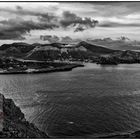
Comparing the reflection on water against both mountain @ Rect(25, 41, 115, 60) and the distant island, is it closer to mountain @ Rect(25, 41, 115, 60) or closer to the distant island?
the distant island

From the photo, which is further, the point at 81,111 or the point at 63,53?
the point at 63,53

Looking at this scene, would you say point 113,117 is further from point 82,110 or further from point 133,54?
point 133,54

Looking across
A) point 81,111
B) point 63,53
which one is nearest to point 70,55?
point 63,53

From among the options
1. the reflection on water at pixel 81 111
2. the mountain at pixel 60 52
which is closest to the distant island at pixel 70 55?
the mountain at pixel 60 52

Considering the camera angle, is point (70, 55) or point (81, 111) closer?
point (81, 111)

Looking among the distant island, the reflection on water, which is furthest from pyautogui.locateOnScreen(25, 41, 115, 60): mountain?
the reflection on water

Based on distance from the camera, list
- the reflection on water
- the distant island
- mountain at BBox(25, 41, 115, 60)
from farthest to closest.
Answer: mountain at BBox(25, 41, 115, 60)
the distant island
the reflection on water

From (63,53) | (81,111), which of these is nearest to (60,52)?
(63,53)

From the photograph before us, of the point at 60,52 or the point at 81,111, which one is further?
the point at 60,52

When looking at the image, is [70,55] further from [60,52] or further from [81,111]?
[81,111]

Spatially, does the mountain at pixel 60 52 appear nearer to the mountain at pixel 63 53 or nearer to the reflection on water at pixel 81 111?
the mountain at pixel 63 53

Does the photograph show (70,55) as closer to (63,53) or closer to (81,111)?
(63,53)
